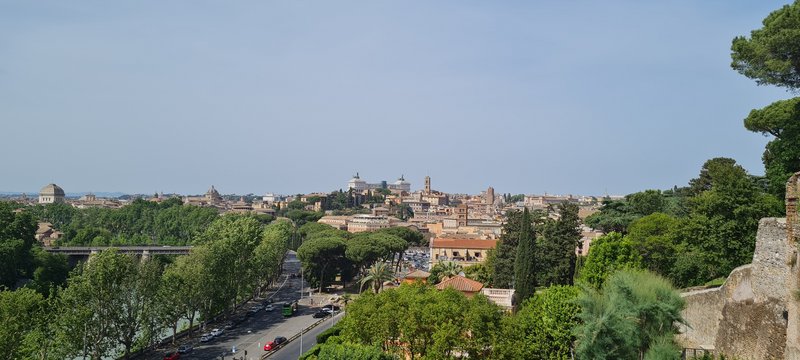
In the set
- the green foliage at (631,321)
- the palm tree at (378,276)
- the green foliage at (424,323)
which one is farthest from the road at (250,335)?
the green foliage at (631,321)

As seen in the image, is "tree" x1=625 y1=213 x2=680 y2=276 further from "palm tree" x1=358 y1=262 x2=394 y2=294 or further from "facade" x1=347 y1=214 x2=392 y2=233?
"facade" x1=347 y1=214 x2=392 y2=233

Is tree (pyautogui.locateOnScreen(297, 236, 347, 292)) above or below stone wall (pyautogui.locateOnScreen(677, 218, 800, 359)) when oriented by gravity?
below

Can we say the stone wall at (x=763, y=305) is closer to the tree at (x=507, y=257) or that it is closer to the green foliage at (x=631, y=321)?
the green foliage at (x=631, y=321)

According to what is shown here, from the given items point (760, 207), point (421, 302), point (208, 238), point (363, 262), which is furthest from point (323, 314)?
point (760, 207)

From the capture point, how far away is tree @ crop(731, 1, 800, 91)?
2216 cm

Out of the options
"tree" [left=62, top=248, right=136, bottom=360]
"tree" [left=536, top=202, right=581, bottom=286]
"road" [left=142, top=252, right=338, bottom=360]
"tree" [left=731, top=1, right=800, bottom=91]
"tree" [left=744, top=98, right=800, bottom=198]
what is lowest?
"road" [left=142, top=252, right=338, bottom=360]

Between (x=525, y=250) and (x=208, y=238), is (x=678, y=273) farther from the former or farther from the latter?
(x=208, y=238)

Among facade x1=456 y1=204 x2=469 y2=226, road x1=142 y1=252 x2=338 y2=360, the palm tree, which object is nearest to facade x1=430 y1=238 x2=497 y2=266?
road x1=142 y1=252 x2=338 y2=360

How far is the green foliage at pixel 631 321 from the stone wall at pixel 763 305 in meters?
1.81

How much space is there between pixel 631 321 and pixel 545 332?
8.65 meters

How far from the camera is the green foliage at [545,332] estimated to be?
82.7ft

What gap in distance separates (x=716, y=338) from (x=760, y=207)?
10136mm

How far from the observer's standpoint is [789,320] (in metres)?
15.2

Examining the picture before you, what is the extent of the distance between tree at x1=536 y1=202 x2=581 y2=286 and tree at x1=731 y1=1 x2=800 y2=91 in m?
22.5
